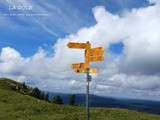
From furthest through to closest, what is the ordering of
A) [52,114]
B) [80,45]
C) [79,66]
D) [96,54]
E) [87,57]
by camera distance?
[52,114], [79,66], [80,45], [87,57], [96,54]

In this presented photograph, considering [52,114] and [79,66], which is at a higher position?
[79,66]

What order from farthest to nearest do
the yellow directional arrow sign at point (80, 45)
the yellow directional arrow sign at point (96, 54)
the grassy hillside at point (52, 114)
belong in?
1. the grassy hillside at point (52, 114)
2. the yellow directional arrow sign at point (80, 45)
3. the yellow directional arrow sign at point (96, 54)

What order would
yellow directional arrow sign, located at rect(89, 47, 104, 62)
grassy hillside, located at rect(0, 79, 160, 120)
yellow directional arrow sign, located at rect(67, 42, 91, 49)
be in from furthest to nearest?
grassy hillside, located at rect(0, 79, 160, 120)
yellow directional arrow sign, located at rect(67, 42, 91, 49)
yellow directional arrow sign, located at rect(89, 47, 104, 62)

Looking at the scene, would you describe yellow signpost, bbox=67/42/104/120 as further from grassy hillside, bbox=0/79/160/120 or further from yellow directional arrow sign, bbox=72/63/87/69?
grassy hillside, bbox=0/79/160/120

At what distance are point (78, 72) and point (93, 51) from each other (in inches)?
64.1

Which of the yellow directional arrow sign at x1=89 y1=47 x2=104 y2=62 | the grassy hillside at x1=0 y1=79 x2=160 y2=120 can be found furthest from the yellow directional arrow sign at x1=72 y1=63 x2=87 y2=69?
the grassy hillside at x1=0 y1=79 x2=160 y2=120

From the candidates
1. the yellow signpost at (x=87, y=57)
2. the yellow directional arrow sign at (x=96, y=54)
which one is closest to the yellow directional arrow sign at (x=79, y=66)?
the yellow signpost at (x=87, y=57)

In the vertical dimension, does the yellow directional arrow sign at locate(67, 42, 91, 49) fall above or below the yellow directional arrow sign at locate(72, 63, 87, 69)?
above

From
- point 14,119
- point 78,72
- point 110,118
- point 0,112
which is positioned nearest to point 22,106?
point 0,112

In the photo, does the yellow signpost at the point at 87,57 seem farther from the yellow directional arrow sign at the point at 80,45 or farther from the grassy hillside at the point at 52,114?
the grassy hillside at the point at 52,114

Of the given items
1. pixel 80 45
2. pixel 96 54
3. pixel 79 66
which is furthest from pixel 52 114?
pixel 96 54

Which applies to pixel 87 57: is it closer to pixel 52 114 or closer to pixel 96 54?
pixel 96 54

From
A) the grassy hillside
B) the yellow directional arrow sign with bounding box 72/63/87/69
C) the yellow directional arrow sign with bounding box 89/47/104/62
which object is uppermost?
the yellow directional arrow sign with bounding box 89/47/104/62

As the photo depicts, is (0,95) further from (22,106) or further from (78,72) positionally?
(78,72)
